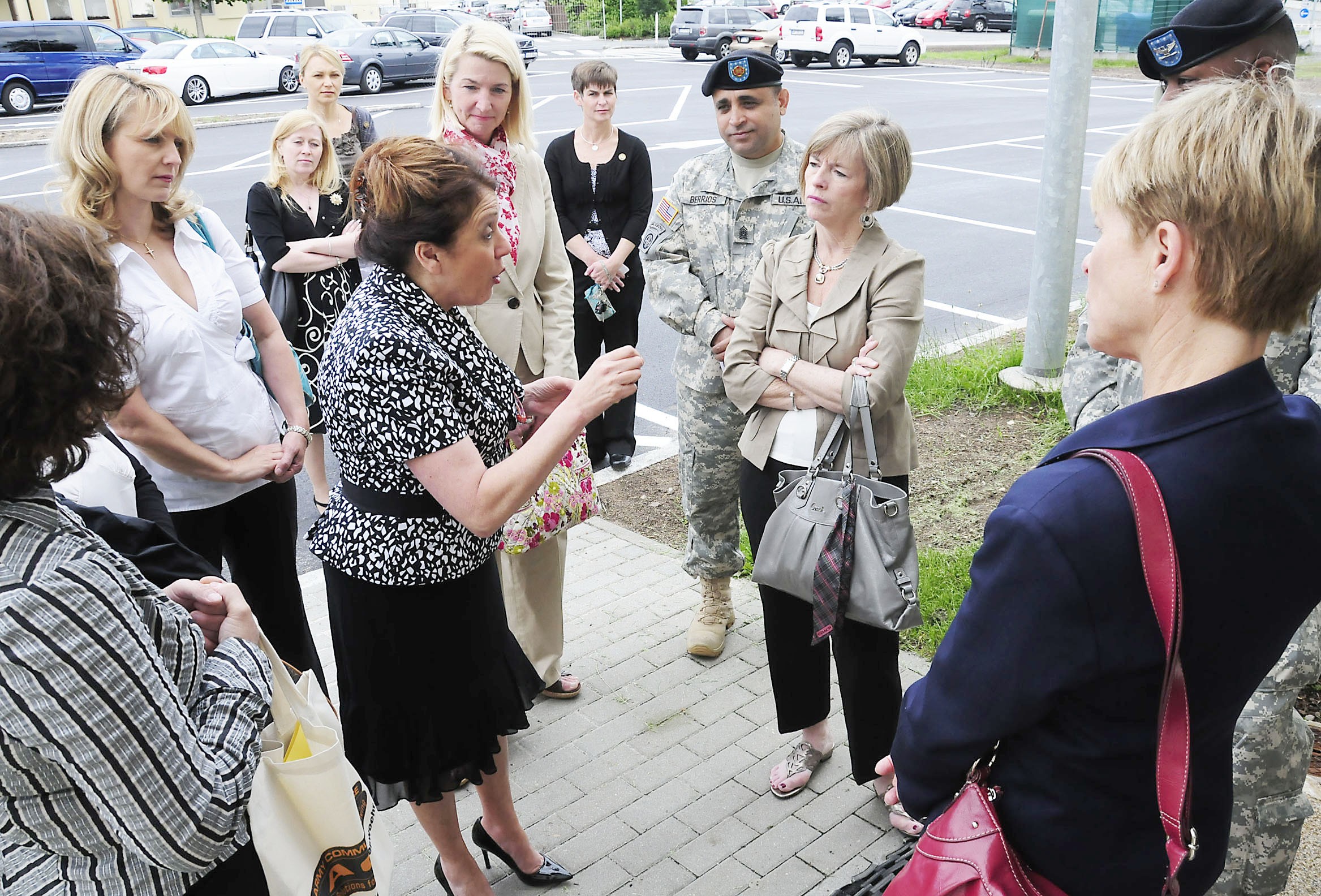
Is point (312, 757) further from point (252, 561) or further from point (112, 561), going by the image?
point (252, 561)

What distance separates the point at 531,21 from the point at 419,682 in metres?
38.3

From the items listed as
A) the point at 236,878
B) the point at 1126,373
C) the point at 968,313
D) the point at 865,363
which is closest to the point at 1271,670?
the point at 1126,373

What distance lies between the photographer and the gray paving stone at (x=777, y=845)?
2939 millimetres

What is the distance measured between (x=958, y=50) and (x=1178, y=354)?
34.7 meters

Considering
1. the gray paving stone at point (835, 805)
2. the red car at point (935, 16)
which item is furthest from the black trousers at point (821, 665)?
the red car at point (935, 16)

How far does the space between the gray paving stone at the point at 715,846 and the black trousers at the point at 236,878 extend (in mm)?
1468

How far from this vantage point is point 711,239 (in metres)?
3.71

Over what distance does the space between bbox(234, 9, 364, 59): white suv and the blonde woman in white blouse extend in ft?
80.0

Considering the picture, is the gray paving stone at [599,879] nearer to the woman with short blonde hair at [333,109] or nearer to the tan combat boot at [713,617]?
the tan combat boot at [713,617]

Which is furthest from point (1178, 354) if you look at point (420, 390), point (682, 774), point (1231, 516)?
point (682, 774)

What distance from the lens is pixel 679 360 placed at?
3.95 meters

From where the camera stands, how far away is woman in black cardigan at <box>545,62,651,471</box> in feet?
20.2

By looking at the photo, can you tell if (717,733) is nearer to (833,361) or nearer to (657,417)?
(833,361)

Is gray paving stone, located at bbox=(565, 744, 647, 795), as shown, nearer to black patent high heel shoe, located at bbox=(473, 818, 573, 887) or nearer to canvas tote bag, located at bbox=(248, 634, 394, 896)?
black patent high heel shoe, located at bbox=(473, 818, 573, 887)
